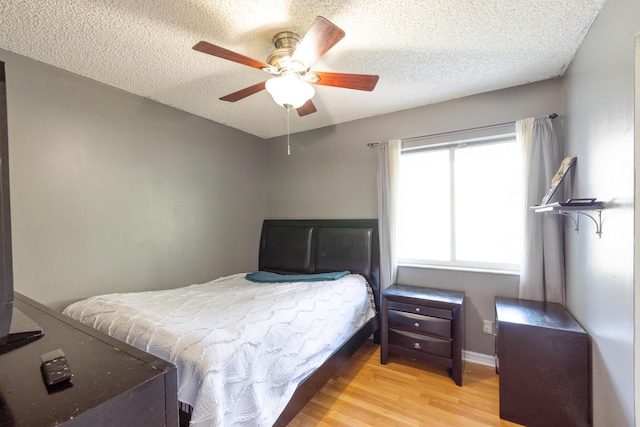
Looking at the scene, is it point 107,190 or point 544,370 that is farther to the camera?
point 107,190

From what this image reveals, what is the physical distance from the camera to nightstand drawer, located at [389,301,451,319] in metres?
2.33

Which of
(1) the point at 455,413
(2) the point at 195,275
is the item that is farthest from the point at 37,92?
(1) the point at 455,413

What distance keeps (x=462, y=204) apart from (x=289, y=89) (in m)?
2.03

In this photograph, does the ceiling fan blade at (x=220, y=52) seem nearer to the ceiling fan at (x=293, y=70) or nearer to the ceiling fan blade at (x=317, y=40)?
the ceiling fan at (x=293, y=70)

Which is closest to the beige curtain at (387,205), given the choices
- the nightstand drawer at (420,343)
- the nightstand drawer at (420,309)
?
the nightstand drawer at (420,309)

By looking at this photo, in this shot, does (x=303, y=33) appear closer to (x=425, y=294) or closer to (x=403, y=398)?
(x=425, y=294)

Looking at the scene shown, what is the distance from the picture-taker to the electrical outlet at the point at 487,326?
2.52 metres

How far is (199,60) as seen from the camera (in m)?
2.00

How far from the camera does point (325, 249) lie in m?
3.26

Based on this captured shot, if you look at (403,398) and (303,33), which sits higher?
(303,33)

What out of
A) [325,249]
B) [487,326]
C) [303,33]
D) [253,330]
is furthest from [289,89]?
[487,326]

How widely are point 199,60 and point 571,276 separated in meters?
3.10

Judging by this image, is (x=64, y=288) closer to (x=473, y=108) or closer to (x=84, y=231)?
(x=84, y=231)

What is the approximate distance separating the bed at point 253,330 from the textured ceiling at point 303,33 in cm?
165
